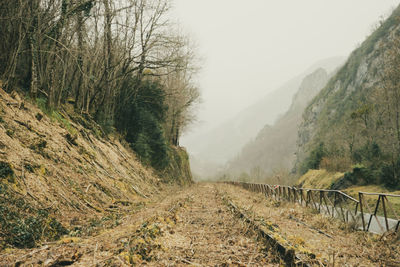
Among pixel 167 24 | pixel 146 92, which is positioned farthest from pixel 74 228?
pixel 146 92

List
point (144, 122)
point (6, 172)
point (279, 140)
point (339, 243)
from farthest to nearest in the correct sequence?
1. point (279, 140)
2. point (144, 122)
3. point (339, 243)
4. point (6, 172)

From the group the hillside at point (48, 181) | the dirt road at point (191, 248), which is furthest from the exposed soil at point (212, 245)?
the hillside at point (48, 181)

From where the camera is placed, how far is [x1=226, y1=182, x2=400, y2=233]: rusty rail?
6.66 metres

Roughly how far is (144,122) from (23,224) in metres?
15.7

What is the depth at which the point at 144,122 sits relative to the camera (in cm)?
1919

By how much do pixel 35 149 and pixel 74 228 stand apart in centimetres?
257

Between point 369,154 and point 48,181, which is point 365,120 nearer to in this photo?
point 369,154

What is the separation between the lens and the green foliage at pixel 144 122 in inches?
716

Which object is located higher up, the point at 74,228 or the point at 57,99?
the point at 57,99

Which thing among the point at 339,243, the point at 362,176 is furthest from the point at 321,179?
the point at 339,243

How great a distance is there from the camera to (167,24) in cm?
1490

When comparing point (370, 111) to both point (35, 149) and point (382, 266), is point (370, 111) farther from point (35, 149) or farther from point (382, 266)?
point (35, 149)

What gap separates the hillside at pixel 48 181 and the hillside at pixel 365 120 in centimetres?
2018

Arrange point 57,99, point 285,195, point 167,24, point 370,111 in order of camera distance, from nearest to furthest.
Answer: point 57,99, point 285,195, point 167,24, point 370,111
